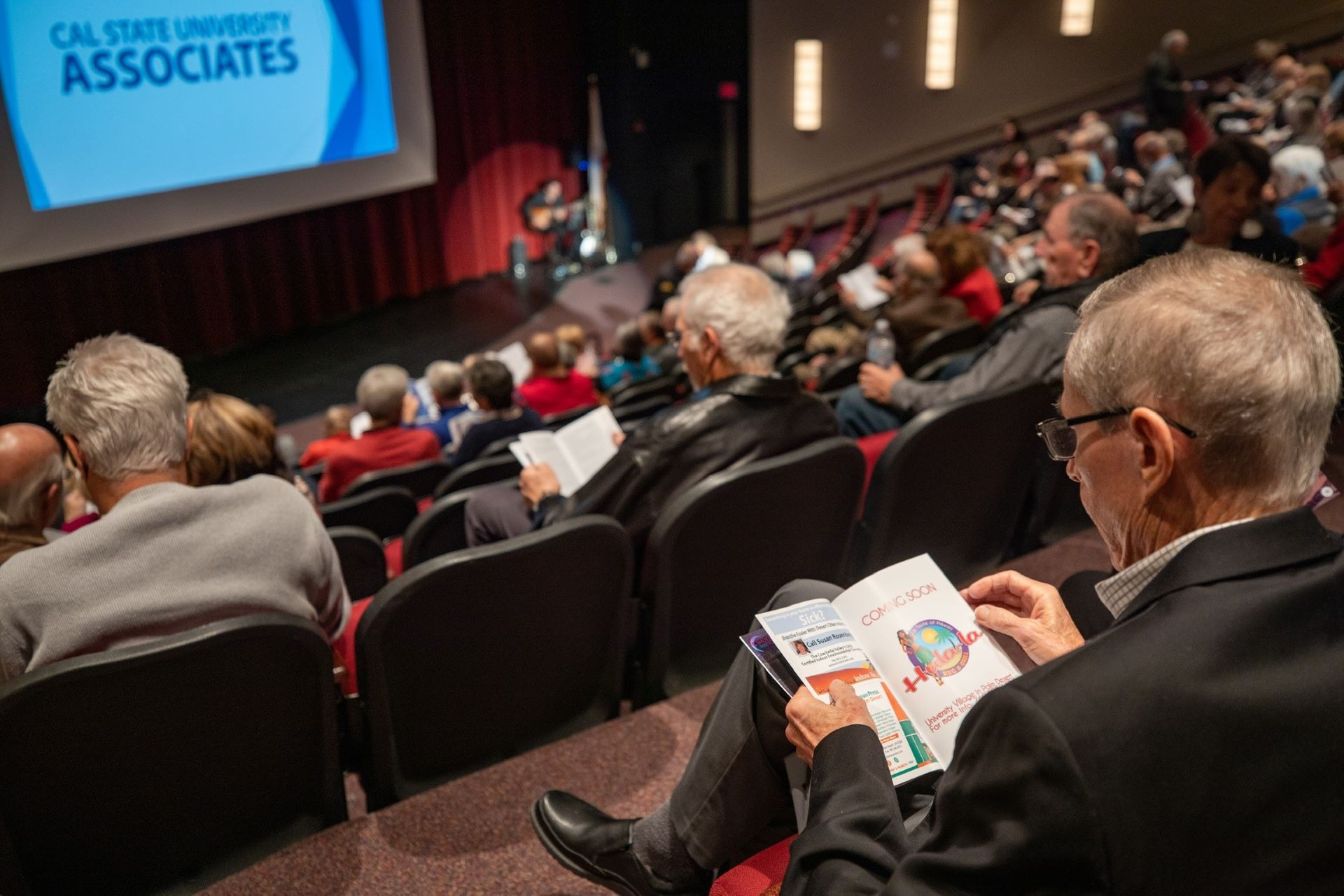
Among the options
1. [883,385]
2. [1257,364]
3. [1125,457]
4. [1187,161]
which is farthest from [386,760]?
[1187,161]

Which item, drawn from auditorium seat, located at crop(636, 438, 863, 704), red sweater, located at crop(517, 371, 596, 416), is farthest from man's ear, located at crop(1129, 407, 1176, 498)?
red sweater, located at crop(517, 371, 596, 416)

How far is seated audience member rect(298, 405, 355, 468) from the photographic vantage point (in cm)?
463

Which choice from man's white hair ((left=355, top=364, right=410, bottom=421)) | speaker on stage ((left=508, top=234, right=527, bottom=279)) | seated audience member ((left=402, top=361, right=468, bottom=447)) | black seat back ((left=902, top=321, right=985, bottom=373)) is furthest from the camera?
speaker on stage ((left=508, top=234, right=527, bottom=279))

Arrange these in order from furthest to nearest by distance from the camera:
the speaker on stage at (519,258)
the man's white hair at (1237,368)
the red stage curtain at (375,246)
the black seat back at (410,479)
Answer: the speaker on stage at (519,258)
the red stage curtain at (375,246)
the black seat back at (410,479)
the man's white hair at (1237,368)

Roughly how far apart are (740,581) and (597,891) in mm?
743

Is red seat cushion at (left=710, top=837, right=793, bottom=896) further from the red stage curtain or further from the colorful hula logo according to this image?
the red stage curtain

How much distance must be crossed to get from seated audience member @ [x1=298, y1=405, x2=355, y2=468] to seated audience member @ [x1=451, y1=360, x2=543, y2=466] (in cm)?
60

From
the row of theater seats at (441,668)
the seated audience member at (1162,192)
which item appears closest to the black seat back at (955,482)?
the row of theater seats at (441,668)

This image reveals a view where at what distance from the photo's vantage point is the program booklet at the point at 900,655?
4.55 feet

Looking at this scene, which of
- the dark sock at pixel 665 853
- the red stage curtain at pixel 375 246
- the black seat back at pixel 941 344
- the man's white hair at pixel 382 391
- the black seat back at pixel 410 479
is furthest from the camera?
the red stage curtain at pixel 375 246

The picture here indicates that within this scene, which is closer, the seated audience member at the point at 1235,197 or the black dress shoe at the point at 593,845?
the black dress shoe at the point at 593,845

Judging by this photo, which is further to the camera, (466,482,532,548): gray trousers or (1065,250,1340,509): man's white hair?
(466,482,532,548): gray trousers

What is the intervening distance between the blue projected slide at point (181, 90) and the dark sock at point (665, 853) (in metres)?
6.71

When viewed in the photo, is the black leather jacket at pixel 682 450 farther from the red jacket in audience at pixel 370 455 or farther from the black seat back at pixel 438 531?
the red jacket in audience at pixel 370 455
